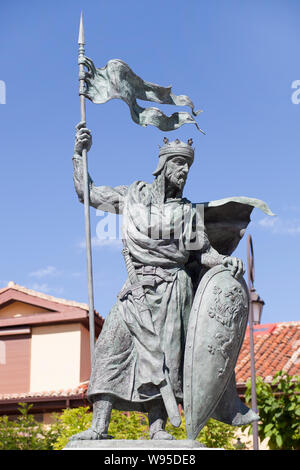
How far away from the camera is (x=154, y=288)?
6.13 meters

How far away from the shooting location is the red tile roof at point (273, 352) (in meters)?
17.7

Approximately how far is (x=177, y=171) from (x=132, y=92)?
48.3 inches

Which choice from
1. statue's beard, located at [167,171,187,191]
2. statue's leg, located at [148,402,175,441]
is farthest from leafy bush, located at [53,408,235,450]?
statue's beard, located at [167,171,187,191]

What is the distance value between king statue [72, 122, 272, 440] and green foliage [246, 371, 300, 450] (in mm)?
9398

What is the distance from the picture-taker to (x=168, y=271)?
620 centimetres

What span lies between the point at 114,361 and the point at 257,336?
15.4 meters

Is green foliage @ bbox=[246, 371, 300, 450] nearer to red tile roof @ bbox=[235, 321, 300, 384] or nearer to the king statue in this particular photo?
red tile roof @ bbox=[235, 321, 300, 384]

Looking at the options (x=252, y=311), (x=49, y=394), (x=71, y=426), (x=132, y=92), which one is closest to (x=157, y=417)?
(x=132, y=92)

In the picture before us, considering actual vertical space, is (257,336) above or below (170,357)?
above

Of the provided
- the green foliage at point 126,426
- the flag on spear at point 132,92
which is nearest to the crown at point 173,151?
the flag on spear at point 132,92

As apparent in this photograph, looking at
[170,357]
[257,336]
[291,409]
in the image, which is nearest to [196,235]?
[170,357]

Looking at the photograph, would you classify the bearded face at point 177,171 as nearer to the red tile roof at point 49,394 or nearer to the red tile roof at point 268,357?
the red tile roof at point 268,357

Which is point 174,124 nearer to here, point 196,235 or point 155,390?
point 196,235

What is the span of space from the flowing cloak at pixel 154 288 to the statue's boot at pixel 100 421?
0.28 ft
